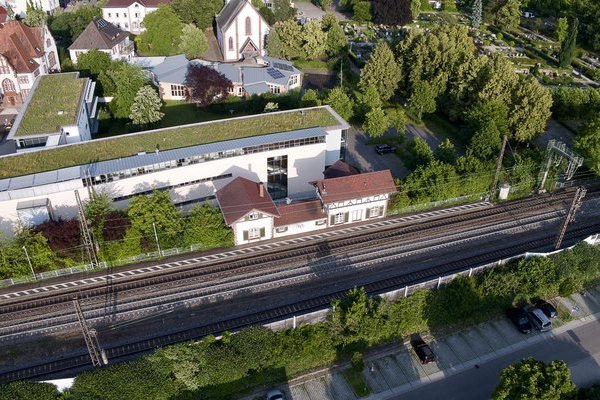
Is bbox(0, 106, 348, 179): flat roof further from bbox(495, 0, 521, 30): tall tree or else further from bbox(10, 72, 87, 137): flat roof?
bbox(495, 0, 521, 30): tall tree

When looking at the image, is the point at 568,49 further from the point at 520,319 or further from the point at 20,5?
the point at 20,5

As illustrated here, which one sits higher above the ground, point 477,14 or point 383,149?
point 477,14

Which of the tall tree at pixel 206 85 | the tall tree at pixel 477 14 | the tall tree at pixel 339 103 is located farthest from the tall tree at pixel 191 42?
the tall tree at pixel 477 14

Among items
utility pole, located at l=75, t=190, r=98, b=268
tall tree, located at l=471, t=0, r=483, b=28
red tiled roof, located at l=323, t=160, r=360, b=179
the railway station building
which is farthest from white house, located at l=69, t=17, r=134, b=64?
tall tree, located at l=471, t=0, r=483, b=28

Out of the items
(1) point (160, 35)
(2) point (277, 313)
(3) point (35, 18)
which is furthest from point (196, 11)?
(2) point (277, 313)

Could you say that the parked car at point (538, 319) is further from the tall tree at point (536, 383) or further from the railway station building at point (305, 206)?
the railway station building at point (305, 206)

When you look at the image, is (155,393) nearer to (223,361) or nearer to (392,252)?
(223,361)
